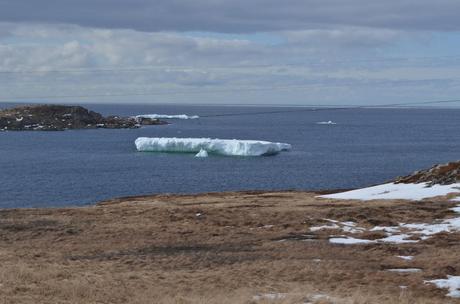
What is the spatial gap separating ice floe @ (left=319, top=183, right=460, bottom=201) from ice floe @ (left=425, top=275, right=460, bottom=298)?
1632 centimetres

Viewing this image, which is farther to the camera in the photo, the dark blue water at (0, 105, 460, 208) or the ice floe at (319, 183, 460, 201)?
the dark blue water at (0, 105, 460, 208)

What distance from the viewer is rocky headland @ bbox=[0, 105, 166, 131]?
6417 inches

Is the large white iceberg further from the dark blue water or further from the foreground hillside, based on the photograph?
the foreground hillside

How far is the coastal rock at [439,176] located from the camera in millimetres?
36281

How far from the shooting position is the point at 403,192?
1404 inches

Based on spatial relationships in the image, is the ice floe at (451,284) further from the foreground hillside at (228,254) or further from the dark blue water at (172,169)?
the dark blue water at (172,169)

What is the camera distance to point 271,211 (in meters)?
29.5

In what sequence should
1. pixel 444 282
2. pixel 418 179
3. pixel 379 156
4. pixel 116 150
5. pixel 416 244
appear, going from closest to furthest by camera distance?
pixel 444 282, pixel 416 244, pixel 418 179, pixel 379 156, pixel 116 150

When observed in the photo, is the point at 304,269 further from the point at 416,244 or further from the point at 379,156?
the point at 379,156

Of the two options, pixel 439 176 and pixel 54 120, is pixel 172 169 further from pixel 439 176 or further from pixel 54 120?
pixel 54 120

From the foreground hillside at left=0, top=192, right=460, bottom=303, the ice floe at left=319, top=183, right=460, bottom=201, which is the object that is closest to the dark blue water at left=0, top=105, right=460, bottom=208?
the ice floe at left=319, top=183, right=460, bottom=201

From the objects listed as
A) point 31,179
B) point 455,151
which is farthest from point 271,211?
point 455,151

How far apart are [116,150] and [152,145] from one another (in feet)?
24.8

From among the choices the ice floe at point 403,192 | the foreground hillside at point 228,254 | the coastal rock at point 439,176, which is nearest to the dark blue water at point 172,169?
the coastal rock at point 439,176
